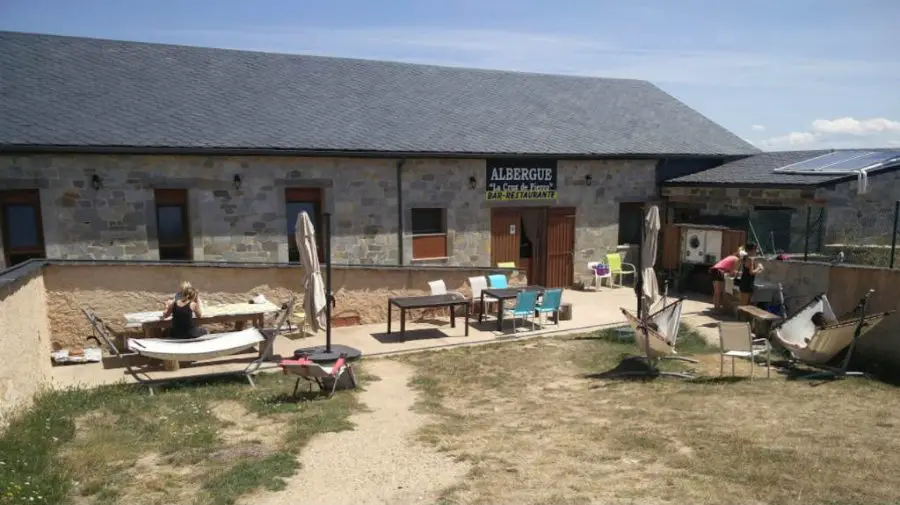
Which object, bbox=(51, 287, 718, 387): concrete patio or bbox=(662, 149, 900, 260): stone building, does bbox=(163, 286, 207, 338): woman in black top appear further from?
bbox=(662, 149, 900, 260): stone building

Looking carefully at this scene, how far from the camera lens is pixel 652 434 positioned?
709 cm

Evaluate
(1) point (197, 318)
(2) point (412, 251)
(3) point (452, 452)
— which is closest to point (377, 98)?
(2) point (412, 251)

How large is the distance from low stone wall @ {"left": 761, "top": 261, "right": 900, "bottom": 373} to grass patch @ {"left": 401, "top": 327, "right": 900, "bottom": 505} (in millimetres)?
1175

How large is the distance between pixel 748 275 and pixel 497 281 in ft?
15.9

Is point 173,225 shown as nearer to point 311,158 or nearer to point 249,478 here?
point 311,158

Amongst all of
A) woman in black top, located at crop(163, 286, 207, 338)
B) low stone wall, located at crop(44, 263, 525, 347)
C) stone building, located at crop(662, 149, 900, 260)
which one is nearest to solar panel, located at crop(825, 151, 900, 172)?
stone building, located at crop(662, 149, 900, 260)

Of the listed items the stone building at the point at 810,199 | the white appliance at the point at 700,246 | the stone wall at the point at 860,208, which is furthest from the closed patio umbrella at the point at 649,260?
the stone wall at the point at 860,208

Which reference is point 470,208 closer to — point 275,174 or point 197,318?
point 275,174

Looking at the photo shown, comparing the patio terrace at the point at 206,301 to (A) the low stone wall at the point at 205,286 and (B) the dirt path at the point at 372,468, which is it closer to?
(A) the low stone wall at the point at 205,286

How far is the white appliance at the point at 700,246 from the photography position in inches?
601

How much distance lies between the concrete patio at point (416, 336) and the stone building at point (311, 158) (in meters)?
2.45

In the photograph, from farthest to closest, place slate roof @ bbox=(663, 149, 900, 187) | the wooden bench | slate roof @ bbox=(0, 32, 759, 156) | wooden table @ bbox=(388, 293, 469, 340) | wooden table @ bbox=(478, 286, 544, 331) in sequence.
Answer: slate roof @ bbox=(663, 149, 900, 187) < slate roof @ bbox=(0, 32, 759, 156) < wooden table @ bbox=(478, 286, 544, 331) < wooden table @ bbox=(388, 293, 469, 340) < the wooden bench

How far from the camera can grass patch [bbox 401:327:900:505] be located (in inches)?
223

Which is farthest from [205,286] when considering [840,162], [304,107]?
[840,162]
